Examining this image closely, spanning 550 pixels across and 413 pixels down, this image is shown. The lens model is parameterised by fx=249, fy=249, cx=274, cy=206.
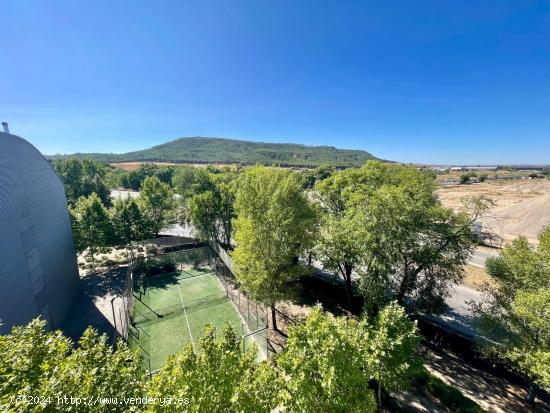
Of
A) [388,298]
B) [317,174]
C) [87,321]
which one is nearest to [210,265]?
[87,321]

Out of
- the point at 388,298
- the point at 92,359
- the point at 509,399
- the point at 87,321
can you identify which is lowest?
the point at 87,321

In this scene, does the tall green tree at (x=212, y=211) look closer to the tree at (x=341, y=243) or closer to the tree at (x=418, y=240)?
the tree at (x=341, y=243)

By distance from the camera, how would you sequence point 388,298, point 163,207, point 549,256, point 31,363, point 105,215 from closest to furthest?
point 31,363, point 549,256, point 388,298, point 105,215, point 163,207

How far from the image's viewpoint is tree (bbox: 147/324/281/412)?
5.81 m

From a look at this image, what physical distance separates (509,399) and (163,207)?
36.2 m

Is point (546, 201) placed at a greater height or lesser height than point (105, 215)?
greater

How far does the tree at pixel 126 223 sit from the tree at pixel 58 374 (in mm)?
21440

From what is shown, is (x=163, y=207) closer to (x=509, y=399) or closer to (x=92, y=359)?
(x=92, y=359)

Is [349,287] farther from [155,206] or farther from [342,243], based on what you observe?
[155,206]

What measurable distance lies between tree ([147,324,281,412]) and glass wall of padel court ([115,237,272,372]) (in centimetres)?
317

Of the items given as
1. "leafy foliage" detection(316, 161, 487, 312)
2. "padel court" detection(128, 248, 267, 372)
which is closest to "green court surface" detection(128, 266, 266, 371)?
"padel court" detection(128, 248, 267, 372)

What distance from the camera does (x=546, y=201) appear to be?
42.5 m

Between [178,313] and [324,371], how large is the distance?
14236mm

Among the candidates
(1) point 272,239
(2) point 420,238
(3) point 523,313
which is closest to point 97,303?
(1) point 272,239
